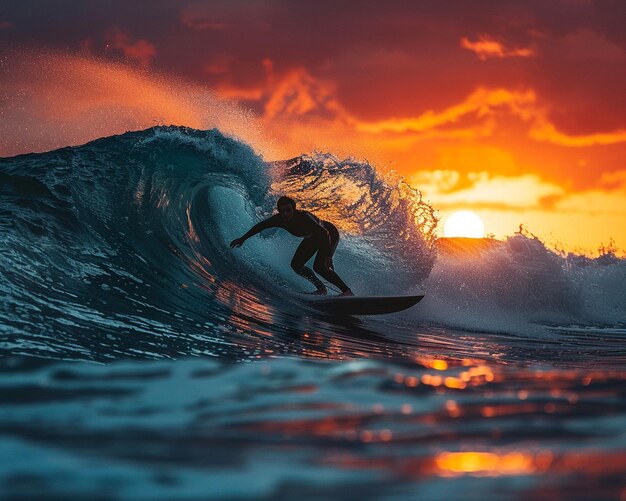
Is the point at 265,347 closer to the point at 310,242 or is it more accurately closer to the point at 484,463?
the point at 310,242

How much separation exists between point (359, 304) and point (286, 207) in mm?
1538

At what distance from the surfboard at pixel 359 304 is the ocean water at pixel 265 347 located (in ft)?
0.58

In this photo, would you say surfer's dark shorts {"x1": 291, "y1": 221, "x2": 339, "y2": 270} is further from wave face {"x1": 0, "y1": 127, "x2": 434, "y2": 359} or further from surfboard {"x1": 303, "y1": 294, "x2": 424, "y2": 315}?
wave face {"x1": 0, "y1": 127, "x2": 434, "y2": 359}

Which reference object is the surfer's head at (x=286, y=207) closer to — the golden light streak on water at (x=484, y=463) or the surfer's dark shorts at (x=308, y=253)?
the surfer's dark shorts at (x=308, y=253)

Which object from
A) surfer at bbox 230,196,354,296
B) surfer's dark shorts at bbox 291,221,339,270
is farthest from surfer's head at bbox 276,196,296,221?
surfer's dark shorts at bbox 291,221,339,270

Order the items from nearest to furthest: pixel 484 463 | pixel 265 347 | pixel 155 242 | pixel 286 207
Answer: pixel 484 463 → pixel 265 347 → pixel 286 207 → pixel 155 242

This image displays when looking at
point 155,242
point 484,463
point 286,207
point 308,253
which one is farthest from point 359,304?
point 484,463

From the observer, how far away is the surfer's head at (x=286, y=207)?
9227 millimetres

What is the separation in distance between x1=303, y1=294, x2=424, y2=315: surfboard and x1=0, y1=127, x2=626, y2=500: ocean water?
0.18 meters

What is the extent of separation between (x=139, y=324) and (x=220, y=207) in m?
6.17

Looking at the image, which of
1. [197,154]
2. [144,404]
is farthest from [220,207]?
[144,404]

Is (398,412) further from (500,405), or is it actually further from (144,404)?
(144,404)

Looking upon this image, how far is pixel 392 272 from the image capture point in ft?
41.5

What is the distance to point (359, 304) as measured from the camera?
9500mm
